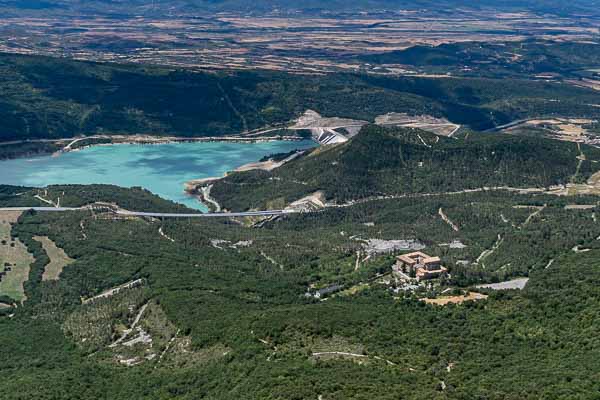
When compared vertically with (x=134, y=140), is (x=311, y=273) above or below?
above

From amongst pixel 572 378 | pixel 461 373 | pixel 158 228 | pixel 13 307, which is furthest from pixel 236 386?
pixel 158 228

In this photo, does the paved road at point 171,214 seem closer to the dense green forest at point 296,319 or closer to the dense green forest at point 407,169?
the dense green forest at point 407,169

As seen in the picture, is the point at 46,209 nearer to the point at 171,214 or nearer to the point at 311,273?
the point at 171,214

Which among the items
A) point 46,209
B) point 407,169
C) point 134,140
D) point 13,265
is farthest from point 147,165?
point 13,265

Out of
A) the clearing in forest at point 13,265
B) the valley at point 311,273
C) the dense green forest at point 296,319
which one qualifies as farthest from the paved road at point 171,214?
the clearing in forest at point 13,265

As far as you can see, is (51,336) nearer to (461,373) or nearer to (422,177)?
(461,373)

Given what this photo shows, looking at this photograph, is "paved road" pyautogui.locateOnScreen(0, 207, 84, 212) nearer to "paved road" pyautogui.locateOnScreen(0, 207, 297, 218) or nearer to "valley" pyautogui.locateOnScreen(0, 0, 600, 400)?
"paved road" pyautogui.locateOnScreen(0, 207, 297, 218)
